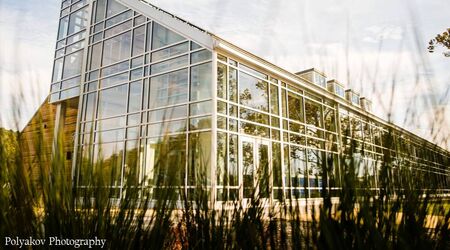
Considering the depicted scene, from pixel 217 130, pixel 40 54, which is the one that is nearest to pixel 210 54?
pixel 217 130

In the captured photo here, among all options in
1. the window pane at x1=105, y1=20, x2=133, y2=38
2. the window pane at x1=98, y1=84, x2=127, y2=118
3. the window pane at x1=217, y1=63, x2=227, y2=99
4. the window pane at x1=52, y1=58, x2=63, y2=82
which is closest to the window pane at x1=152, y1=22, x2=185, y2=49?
the window pane at x1=105, y1=20, x2=133, y2=38

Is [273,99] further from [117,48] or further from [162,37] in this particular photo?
[117,48]

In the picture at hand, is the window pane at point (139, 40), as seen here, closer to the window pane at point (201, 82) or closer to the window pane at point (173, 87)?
the window pane at point (173, 87)

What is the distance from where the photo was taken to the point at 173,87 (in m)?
10.2

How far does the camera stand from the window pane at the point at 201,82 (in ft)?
31.1

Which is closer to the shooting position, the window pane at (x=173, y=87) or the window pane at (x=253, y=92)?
the window pane at (x=173, y=87)

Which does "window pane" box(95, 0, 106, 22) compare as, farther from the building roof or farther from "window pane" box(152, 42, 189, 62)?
"window pane" box(152, 42, 189, 62)

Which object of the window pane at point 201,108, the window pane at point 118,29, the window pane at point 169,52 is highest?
the window pane at point 118,29

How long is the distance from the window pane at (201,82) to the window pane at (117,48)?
3.74 metres

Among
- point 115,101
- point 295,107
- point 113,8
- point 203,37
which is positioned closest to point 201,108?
point 203,37

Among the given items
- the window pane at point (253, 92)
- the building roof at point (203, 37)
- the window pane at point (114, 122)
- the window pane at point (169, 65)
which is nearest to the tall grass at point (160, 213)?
the building roof at point (203, 37)

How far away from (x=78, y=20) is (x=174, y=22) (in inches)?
273

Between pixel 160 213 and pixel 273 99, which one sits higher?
pixel 273 99

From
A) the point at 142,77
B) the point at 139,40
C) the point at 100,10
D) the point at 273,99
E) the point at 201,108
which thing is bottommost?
the point at 201,108
